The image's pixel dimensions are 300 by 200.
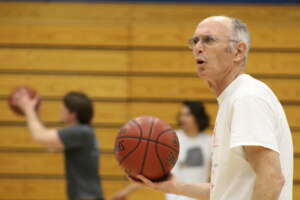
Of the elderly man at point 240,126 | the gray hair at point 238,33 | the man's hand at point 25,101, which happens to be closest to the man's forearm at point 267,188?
the elderly man at point 240,126

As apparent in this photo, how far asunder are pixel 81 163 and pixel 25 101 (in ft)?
3.05

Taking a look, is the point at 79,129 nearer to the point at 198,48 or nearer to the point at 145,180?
the point at 145,180

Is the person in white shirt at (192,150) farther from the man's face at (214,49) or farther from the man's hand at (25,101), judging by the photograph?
the man's face at (214,49)

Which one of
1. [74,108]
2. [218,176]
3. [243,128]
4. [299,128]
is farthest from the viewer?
[299,128]

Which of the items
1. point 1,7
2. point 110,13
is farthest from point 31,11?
point 110,13

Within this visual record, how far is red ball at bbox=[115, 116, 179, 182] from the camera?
8.82 ft

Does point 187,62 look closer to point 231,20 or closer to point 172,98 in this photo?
point 172,98

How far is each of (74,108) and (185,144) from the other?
1.01 meters

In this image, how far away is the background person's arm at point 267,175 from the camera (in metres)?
2.00

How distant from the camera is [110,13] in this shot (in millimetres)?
7016

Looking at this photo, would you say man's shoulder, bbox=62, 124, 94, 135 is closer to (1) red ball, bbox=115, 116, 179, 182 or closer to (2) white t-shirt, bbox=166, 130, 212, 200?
(2) white t-shirt, bbox=166, 130, 212, 200

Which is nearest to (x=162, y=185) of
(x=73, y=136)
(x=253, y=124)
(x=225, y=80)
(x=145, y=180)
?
(x=145, y=180)

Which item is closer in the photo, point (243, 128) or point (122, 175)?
point (243, 128)

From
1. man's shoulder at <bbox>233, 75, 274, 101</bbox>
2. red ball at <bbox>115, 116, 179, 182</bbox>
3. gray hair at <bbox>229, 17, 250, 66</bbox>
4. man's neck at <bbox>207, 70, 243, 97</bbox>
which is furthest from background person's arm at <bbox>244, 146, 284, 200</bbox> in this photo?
red ball at <bbox>115, 116, 179, 182</bbox>
